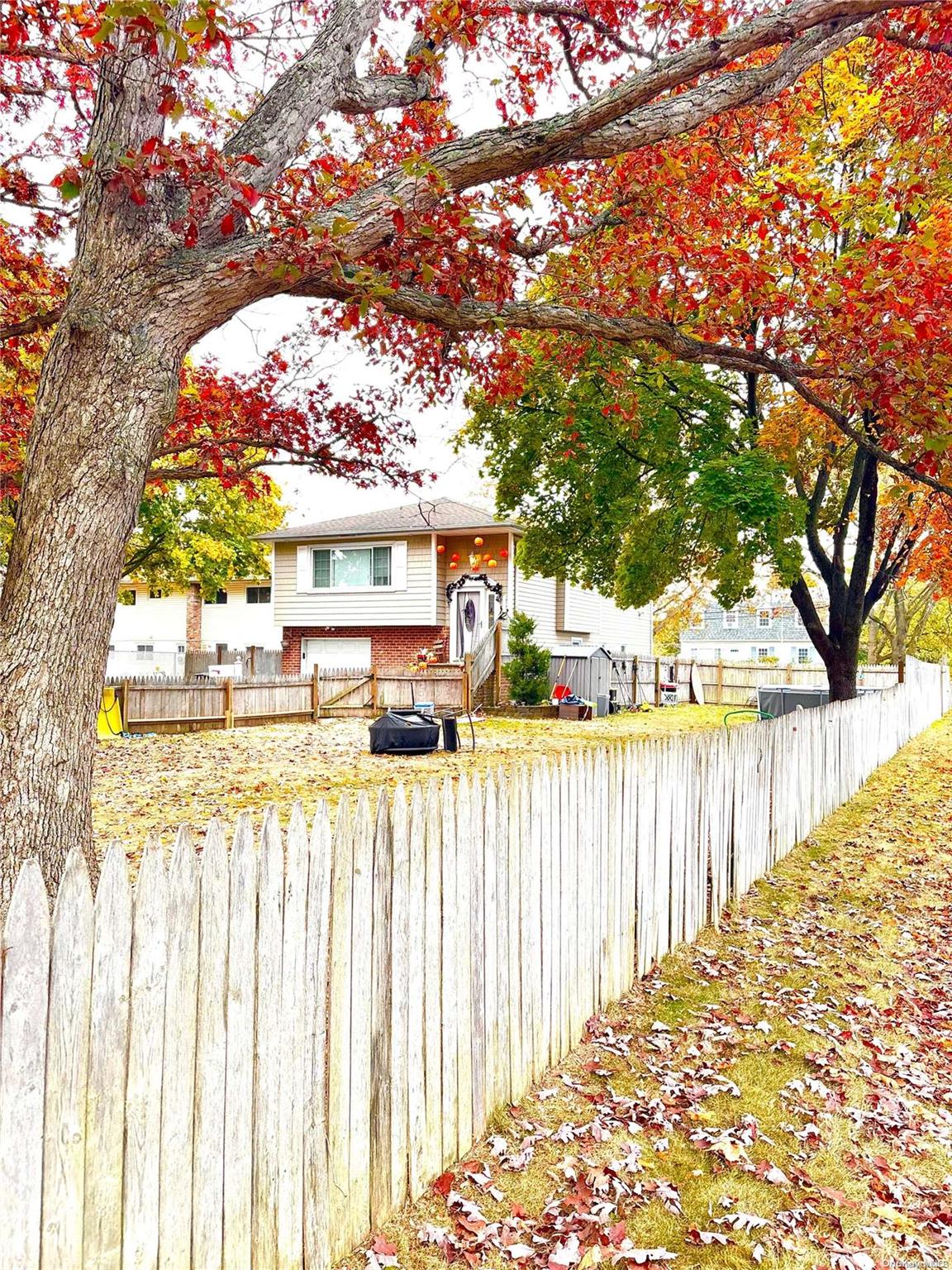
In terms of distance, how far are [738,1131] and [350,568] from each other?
76.8 ft

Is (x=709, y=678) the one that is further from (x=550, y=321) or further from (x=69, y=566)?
(x=69, y=566)

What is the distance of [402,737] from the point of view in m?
15.0

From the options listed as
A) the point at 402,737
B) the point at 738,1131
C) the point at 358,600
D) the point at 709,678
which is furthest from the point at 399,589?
the point at 738,1131

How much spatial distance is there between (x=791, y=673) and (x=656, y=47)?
28.0 meters

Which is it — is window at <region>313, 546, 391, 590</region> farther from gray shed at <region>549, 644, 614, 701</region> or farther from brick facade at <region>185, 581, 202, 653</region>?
brick facade at <region>185, 581, 202, 653</region>

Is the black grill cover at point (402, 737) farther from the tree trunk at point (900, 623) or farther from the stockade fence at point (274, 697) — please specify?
the tree trunk at point (900, 623)

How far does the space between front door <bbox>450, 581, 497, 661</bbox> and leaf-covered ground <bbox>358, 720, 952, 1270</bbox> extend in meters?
18.3

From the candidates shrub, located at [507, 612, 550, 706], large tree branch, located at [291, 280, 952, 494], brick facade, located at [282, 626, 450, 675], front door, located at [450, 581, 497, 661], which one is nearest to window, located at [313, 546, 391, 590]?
brick facade, located at [282, 626, 450, 675]

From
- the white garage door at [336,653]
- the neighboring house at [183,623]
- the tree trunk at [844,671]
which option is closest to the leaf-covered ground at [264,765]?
the tree trunk at [844,671]

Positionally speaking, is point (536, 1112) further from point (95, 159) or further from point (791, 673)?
point (791, 673)

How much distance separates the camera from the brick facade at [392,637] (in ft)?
83.1

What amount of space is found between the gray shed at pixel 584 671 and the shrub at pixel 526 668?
2.68ft

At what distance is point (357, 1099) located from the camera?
311 cm

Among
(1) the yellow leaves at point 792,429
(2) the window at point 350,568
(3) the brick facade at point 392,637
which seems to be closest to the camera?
(1) the yellow leaves at point 792,429
